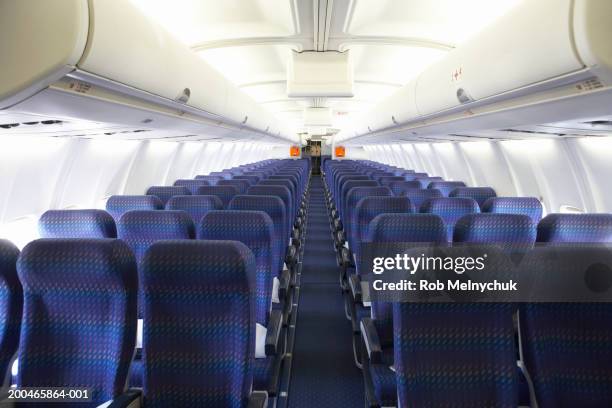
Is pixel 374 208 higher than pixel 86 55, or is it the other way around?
pixel 86 55

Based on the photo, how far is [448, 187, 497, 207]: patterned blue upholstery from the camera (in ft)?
17.6

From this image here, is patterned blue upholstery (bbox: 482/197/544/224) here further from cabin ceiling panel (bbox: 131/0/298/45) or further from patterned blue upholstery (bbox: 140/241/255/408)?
patterned blue upholstery (bbox: 140/241/255/408)

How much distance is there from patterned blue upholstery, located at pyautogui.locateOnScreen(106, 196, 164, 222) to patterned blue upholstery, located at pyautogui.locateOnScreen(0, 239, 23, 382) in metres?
2.34

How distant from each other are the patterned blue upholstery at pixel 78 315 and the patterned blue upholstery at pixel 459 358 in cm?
128

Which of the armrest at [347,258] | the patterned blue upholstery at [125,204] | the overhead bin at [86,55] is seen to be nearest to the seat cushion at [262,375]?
the overhead bin at [86,55]

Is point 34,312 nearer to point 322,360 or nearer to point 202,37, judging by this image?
point 322,360

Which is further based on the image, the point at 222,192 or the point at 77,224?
the point at 222,192

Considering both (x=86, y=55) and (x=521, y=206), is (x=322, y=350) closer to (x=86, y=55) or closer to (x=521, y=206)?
(x=521, y=206)

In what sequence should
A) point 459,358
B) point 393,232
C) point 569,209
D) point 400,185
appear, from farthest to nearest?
point 400,185 < point 569,209 < point 393,232 < point 459,358

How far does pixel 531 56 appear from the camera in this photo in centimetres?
224

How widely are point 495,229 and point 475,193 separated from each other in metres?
2.55

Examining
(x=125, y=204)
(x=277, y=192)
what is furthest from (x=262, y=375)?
(x=277, y=192)

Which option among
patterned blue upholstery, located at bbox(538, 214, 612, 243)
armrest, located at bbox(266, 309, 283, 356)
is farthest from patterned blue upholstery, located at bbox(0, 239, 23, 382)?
patterned blue upholstery, located at bbox(538, 214, 612, 243)

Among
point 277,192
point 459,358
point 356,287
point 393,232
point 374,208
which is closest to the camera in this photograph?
point 459,358
